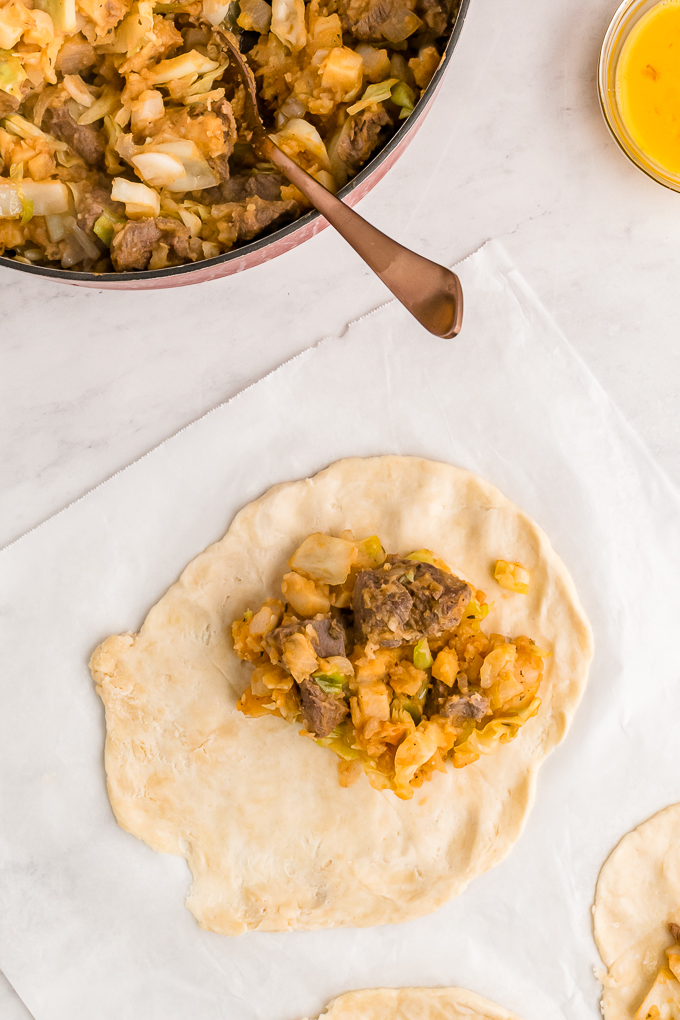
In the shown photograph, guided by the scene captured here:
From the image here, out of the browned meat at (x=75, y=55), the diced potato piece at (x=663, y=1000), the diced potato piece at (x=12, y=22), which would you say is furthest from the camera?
the diced potato piece at (x=663, y=1000)

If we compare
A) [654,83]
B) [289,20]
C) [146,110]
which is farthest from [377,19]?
[654,83]

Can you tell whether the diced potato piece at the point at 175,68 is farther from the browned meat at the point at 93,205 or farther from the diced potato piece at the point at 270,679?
the diced potato piece at the point at 270,679

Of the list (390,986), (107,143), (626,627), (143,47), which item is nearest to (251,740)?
(390,986)

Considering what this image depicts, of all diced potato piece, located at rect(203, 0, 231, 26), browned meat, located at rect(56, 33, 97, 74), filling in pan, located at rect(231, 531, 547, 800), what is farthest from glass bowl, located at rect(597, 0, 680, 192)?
browned meat, located at rect(56, 33, 97, 74)

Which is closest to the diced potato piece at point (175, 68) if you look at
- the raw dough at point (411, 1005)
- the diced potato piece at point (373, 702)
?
the diced potato piece at point (373, 702)

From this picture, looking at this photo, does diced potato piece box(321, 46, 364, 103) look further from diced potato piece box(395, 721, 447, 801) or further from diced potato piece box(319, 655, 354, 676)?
diced potato piece box(395, 721, 447, 801)

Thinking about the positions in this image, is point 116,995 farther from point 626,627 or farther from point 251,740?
point 626,627
